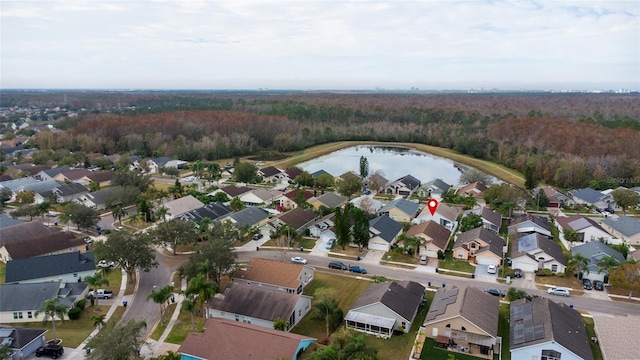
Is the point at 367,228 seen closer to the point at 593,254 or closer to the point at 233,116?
the point at 593,254

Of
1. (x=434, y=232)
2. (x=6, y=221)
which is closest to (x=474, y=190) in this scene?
(x=434, y=232)

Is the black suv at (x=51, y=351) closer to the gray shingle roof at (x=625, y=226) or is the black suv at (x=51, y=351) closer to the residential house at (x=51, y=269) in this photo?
the residential house at (x=51, y=269)

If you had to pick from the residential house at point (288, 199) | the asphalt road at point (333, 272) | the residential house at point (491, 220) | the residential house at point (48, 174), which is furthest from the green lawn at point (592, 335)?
the residential house at point (48, 174)

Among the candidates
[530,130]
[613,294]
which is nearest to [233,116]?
[530,130]

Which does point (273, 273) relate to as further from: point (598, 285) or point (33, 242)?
point (598, 285)

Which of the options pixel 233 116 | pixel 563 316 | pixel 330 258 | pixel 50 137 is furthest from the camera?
pixel 233 116


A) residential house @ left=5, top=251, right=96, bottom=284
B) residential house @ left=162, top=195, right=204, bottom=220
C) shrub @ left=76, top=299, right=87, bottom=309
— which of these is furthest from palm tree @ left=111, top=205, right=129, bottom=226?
shrub @ left=76, top=299, right=87, bottom=309

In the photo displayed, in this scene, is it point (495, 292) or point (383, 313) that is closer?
point (383, 313)

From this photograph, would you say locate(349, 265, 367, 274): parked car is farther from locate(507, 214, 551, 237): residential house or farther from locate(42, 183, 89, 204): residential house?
locate(42, 183, 89, 204): residential house
